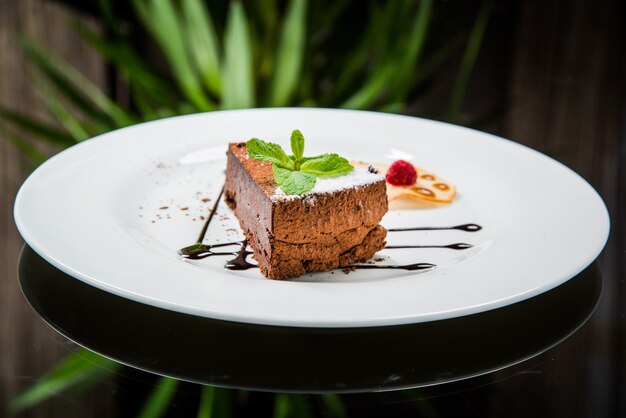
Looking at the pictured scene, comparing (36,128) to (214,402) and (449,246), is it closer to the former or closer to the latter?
(449,246)

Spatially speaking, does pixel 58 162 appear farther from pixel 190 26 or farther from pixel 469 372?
pixel 190 26

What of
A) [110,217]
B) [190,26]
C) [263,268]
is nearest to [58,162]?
[110,217]

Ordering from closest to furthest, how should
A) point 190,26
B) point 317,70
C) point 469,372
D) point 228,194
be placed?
point 469,372 < point 228,194 < point 190,26 < point 317,70

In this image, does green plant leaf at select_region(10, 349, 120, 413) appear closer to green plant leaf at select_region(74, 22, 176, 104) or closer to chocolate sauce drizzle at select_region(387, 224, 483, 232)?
chocolate sauce drizzle at select_region(387, 224, 483, 232)

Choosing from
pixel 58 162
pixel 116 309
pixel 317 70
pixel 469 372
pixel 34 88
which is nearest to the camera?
pixel 469 372

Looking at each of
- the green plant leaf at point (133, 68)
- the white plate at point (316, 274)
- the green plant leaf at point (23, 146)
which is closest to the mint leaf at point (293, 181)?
the white plate at point (316, 274)

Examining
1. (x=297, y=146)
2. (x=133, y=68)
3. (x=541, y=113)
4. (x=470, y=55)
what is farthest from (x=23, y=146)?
(x=470, y=55)
